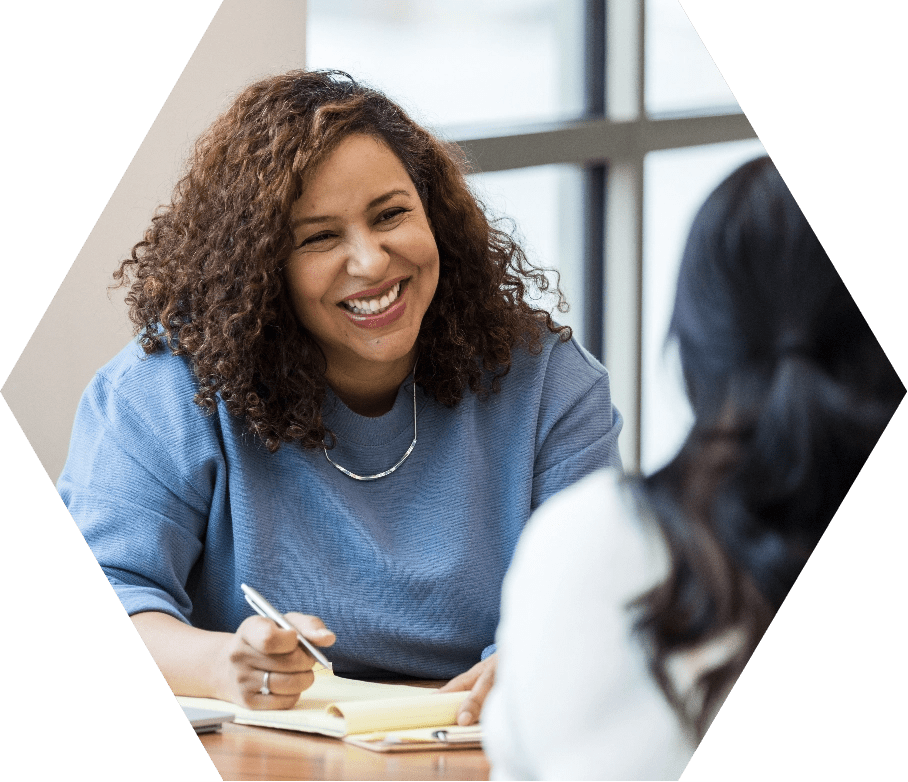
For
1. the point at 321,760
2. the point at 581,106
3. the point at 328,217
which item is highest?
the point at 581,106

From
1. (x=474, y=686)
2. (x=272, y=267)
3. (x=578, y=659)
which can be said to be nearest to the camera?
(x=578, y=659)

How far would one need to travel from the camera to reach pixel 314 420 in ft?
5.38

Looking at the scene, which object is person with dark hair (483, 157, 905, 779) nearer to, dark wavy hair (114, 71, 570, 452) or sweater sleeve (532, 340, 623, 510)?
sweater sleeve (532, 340, 623, 510)

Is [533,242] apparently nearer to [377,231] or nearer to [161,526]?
[377,231]

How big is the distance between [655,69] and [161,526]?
91 centimetres

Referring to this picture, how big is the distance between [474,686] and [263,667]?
0.26 m

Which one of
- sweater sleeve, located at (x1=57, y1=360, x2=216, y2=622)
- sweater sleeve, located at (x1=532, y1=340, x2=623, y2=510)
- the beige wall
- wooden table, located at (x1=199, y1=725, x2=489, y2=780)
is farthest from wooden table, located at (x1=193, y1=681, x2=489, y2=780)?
the beige wall

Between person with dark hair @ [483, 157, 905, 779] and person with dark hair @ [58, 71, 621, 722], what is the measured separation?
4.7 inches

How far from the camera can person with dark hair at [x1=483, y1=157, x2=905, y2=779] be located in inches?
46.0

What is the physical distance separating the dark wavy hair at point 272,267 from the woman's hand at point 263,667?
263mm

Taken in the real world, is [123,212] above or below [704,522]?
above

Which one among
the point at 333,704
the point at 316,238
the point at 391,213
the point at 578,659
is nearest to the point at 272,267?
the point at 316,238

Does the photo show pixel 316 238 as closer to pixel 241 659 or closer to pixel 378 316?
pixel 378 316

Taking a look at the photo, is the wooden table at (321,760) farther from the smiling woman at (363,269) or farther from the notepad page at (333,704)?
the smiling woman at (363,269)
